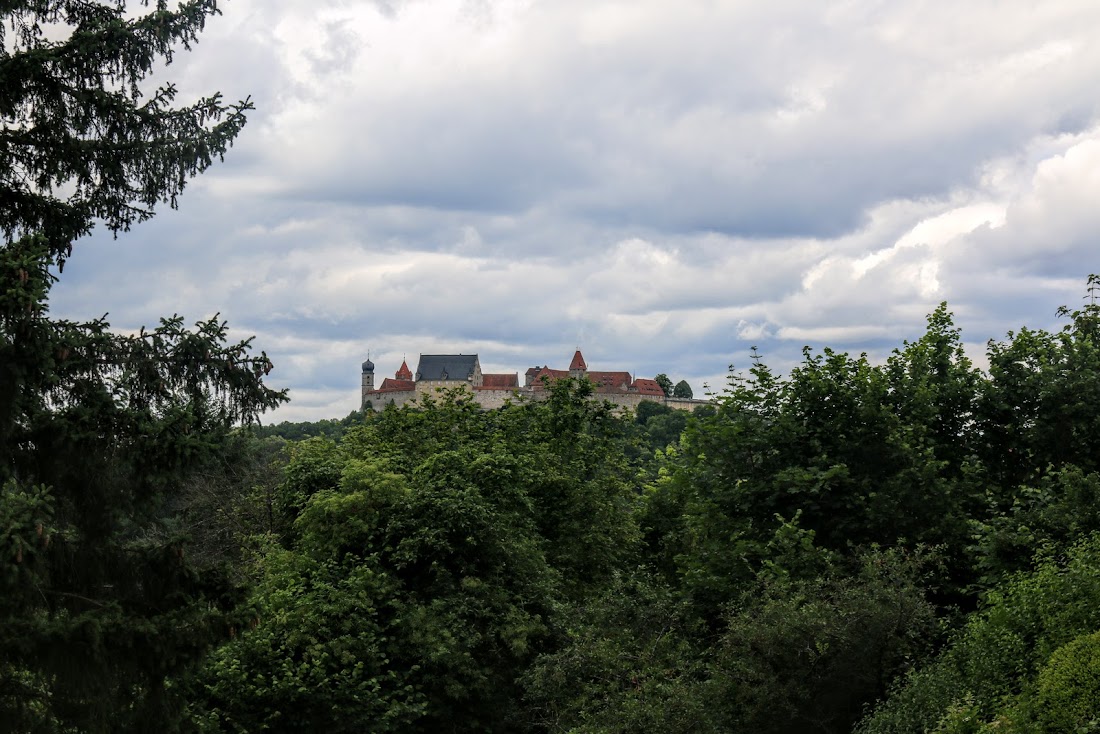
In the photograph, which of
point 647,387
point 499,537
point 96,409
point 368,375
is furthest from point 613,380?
point 96,409

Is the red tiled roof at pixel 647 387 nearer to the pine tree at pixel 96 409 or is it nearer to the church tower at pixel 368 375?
the church tower at pixel 368 375

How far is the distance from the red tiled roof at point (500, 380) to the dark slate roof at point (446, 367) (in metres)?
3.97

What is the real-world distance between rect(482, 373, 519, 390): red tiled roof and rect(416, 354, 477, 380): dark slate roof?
397 centimetres

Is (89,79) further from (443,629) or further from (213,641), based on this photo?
(443,629)

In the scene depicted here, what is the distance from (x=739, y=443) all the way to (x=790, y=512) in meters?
2.07

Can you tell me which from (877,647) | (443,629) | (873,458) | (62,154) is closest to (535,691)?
(443,629)

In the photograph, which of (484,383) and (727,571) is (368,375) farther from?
(727,571)

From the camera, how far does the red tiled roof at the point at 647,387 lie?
145625mm

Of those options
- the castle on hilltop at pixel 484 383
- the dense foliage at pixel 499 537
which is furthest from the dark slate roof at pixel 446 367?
the dense foliage at pixel 499 537

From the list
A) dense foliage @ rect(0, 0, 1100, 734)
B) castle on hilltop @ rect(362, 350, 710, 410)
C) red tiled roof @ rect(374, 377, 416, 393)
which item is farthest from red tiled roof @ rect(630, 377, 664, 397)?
dense foliage @ rect(0, 0, 1100, 734)

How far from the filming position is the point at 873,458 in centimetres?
2241

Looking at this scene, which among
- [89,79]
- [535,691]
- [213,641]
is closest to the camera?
[213,641]

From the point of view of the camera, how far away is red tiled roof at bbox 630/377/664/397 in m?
146

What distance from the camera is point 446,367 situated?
142 meters
